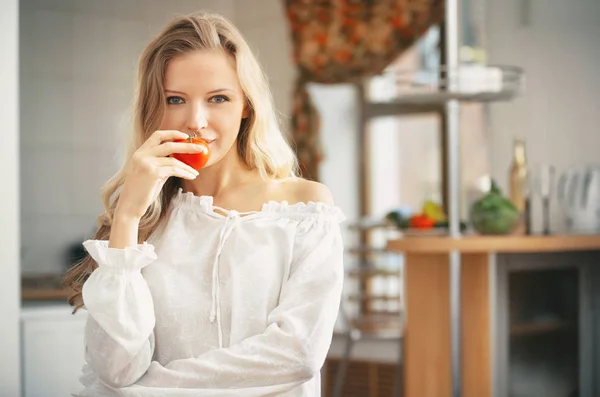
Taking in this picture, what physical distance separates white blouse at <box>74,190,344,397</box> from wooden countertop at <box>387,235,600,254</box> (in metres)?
1.80

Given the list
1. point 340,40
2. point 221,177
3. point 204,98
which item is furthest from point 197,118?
point 340,40

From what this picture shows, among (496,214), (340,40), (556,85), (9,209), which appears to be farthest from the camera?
(340,40)

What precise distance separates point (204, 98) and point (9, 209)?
4.56 ft

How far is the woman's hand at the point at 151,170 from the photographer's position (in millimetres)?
1261

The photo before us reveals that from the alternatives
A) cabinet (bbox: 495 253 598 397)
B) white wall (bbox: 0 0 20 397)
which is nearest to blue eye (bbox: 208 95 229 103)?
white wall (bbox: 0 0 20 397)

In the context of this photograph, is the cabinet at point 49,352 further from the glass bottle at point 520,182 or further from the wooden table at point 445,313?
the glass bottle at point 520,182

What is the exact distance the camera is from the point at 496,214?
329cm

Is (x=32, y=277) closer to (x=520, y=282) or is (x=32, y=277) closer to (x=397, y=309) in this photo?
(x=520, y=282)

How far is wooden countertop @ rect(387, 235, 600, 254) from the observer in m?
3.15

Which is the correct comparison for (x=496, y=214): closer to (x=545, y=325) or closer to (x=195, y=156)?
(x=545, y=325)

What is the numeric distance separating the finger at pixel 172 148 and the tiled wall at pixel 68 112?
216 centimetres

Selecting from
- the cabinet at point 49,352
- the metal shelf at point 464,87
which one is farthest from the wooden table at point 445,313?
the cabinet at point 49,352

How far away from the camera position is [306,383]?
137 cm

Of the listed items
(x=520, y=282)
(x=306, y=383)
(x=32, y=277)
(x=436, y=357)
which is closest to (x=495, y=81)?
(x=520, y=282)
